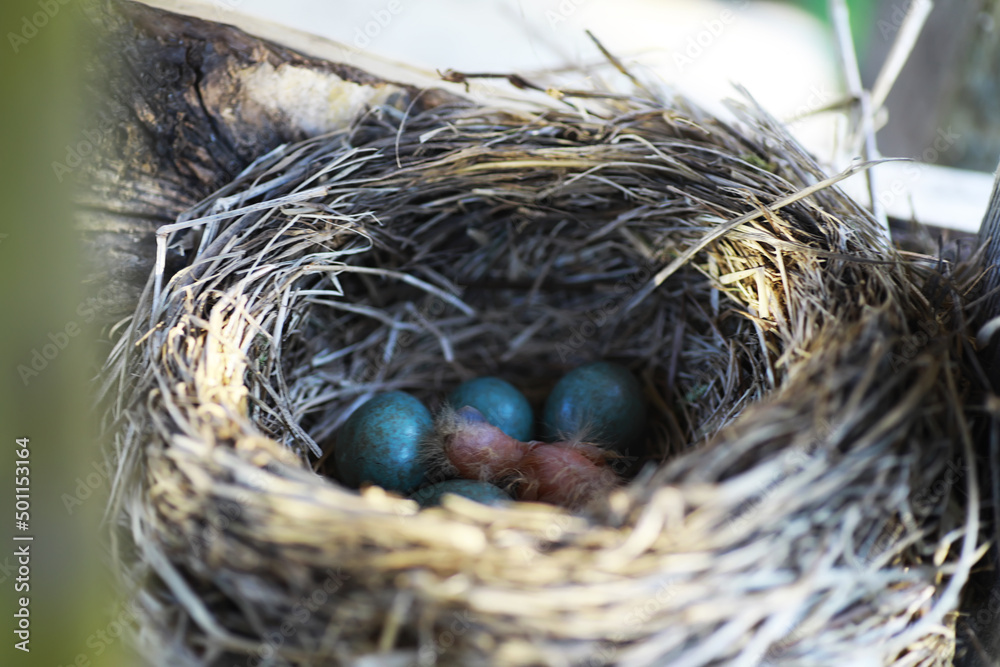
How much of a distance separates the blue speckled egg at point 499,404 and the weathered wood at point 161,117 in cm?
72

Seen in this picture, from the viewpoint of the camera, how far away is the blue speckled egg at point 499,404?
1.60m

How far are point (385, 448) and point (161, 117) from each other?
835 millimetres

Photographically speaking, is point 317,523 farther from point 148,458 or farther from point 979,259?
point 979,259

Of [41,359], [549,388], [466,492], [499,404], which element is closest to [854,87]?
[549,388]

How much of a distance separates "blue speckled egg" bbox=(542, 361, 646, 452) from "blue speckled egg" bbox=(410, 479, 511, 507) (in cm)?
30

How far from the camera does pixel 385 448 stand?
1424 mm

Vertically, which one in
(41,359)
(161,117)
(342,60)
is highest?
(342,60)

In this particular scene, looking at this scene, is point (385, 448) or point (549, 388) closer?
point (385, 448)

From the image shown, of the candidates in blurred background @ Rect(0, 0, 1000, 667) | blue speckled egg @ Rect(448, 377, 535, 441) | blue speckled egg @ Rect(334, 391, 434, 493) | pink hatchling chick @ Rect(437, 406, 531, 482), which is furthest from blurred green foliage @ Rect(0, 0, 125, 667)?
blue speckled egg @ Rect(448, 377, 535, 441)

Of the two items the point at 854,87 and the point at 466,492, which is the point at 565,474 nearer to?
the point at 466,492

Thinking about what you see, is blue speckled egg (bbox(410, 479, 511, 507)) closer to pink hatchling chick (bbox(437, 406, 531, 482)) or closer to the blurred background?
pink hatchling chick (bbox(437, 406, 531, 482))

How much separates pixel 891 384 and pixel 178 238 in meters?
1.36

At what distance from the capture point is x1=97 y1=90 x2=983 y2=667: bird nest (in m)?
0.89

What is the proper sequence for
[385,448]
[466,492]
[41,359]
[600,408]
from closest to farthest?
[41,359] → [466,492] → [385,448] → [600,408]
